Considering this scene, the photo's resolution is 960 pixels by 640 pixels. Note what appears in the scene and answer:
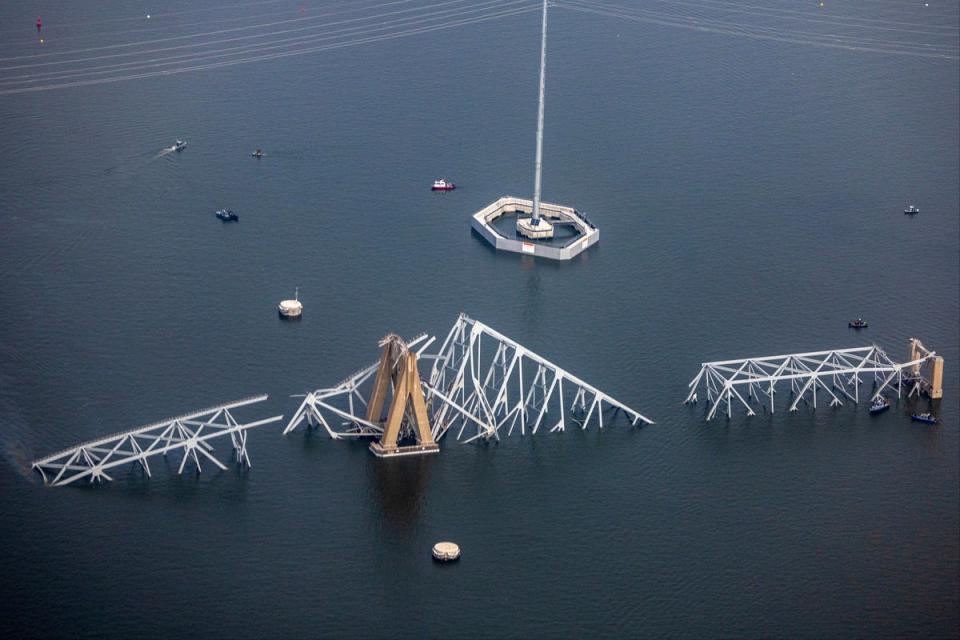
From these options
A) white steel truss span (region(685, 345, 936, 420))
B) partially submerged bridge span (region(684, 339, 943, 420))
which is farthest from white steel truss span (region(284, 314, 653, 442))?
partially submerged bridge span (region(684, 339, 943, 420))

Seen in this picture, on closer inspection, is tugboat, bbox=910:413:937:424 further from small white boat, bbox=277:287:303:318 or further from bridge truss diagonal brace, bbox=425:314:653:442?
small white boat, bbox=277:287:303:318

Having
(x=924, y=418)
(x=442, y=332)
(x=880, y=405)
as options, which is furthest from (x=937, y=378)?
(x=442, y=332)

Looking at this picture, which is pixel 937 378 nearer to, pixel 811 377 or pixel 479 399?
pixel 811 377

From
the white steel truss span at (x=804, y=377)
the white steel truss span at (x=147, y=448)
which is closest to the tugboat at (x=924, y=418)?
the white steel truss span at (x=804, y=377)

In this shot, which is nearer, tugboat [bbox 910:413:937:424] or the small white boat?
tugboat [bbox 910:413:937:424]

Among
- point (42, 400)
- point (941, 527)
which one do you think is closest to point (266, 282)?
point (42, 400)

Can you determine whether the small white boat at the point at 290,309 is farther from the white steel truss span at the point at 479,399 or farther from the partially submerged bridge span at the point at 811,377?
the partially submerged bridge span at the point at 811,377
